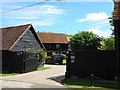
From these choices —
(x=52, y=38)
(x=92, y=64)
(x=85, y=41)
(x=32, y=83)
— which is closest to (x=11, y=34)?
(x=92, y=64)

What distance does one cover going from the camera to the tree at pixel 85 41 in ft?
205

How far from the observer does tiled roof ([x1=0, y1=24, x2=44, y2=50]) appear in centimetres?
3463

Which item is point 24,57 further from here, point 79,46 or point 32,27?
point 79,46

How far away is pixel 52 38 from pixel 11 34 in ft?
137

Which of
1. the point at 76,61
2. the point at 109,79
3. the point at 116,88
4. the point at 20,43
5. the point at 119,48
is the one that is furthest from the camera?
the point at 20,43

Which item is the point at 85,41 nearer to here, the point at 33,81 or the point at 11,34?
the point at 11,34

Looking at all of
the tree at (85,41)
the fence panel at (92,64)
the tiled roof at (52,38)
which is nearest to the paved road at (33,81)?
the fence panel at (92,64)

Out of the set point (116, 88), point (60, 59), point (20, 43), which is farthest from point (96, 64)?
point (60, 59)

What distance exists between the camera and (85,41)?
6356 cm

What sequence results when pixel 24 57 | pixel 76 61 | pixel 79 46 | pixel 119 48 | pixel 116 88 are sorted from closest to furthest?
pixel 116 88, pixel 119 48, pixel 76 61, pixel 24 57, pixel 79 46

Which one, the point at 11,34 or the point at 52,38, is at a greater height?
the point at 52,38

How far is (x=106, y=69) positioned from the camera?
73.8 ft

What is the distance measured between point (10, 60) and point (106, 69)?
1250 cm

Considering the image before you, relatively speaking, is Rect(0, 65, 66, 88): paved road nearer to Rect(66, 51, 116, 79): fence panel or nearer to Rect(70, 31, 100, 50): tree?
Rect(66, 51, 116, 79): fence panel
